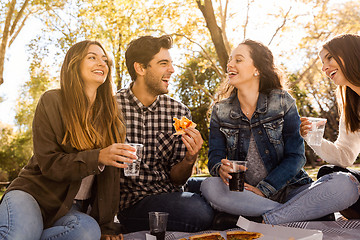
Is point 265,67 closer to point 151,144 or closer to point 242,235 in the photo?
point 151,144

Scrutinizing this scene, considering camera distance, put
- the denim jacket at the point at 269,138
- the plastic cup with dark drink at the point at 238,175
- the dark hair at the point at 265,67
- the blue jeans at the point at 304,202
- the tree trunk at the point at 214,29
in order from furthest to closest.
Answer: the tree trunk at the point at 214,29 < the dark hair at the point at 265,67 < the denim jacket at the point at 269,138 < the blue jeans at the point at 304,202 < the plastic cup with dark drink at the point at 238,175

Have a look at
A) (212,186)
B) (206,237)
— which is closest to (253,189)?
(212,186)

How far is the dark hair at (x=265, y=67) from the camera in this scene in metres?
4.03

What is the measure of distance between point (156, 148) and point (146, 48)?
1283 millimetres

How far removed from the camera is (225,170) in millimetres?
3369

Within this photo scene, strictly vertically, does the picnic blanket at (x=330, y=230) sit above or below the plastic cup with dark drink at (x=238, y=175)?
below

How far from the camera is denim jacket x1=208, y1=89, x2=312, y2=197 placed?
366 cm

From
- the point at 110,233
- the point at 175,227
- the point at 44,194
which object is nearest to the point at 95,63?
the point at 44,194

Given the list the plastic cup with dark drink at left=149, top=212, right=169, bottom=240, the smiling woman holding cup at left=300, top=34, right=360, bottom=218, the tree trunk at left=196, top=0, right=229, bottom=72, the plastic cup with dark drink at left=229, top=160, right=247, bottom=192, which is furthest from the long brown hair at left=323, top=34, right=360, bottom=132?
the tree trunk at left=196, top=0, right=229, bottom=72

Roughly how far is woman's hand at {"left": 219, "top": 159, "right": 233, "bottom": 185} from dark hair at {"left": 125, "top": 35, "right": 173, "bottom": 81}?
1.68 m

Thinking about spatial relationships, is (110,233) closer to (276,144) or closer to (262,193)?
(262,193)

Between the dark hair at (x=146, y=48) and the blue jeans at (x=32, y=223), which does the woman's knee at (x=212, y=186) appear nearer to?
the blue jeans at (x=32, y=223)

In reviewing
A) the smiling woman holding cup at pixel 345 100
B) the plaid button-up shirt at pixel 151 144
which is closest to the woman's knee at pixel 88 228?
the plaid button-up shirt at pixel 151 144

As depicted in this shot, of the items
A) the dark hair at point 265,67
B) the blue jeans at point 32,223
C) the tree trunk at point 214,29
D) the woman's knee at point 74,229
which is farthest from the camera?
the tree trunk at point 214,29
